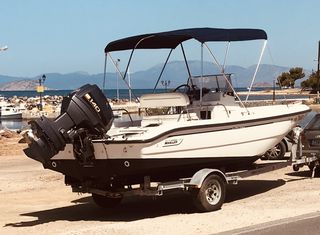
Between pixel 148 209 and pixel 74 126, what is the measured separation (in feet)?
8.61

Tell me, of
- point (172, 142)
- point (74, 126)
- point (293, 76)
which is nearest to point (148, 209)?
point (172, 142)

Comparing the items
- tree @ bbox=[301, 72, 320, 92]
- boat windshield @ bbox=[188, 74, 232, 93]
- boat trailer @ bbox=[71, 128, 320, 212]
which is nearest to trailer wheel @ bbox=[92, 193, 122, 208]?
boat trailer @ bbox=[71, 128, 320, 212]

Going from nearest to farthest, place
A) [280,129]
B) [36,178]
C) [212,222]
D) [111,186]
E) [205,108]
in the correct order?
1. [212,222]
2. [111,186]
3. [205,108]
4. [280,129]
5. [36,178]

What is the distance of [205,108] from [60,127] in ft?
9.96

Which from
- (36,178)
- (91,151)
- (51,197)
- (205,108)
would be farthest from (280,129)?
(36,178)

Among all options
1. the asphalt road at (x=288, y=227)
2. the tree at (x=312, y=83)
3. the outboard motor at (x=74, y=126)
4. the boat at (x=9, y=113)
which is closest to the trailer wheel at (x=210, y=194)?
the asphalt road at (x=288, y=227)

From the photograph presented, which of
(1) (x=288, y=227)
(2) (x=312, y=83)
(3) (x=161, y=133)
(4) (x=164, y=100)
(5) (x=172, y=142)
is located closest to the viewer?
(1) (x=288, y=227)

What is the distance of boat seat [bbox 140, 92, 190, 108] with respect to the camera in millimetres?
11195

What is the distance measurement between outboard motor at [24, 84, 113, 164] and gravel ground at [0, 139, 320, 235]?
4.13 feet

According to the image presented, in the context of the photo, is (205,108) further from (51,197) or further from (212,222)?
(51,197)

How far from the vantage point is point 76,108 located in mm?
9812

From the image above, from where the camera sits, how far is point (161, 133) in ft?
32.3

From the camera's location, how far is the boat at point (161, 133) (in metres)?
9.78

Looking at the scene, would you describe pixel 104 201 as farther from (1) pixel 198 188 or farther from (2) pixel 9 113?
(2) pixel 9 113
